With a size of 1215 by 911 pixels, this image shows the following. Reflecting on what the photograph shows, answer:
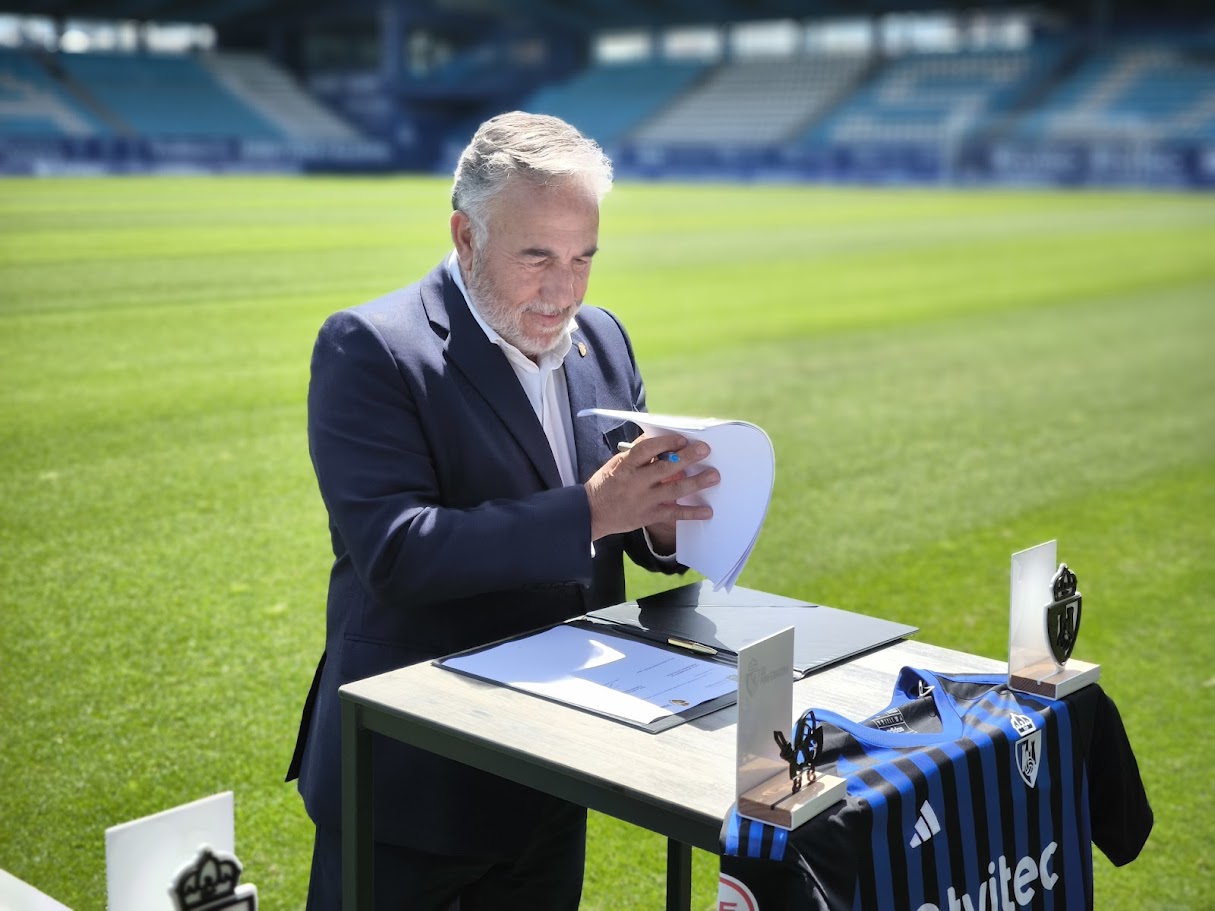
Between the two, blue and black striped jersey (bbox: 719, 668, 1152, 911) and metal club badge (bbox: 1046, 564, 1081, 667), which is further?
metal club badge (bbox: 1046, 564, 1081, 667)

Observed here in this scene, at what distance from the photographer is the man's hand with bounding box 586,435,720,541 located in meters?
2.23

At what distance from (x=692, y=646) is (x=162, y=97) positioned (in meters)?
55.4

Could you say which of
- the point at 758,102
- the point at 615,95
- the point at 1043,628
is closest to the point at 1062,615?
the point at 1043,628

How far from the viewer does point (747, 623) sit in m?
2.48

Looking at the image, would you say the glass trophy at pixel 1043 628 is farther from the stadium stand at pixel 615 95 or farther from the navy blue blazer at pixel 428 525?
the stadium stand at pixel 615 95

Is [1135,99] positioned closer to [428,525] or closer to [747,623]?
[747,623]

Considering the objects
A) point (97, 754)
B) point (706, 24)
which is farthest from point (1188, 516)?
point (706, 24)

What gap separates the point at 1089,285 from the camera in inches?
677

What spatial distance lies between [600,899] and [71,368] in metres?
7.40

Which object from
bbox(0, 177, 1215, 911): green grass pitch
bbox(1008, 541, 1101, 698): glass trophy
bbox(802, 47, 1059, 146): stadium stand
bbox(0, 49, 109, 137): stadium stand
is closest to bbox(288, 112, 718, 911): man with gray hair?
bbox(1008, 541, 1101, 698): glass trophy

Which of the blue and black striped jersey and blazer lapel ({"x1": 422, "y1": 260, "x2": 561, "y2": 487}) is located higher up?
blazer lapel ({"x1": 422, "y1": 260, "x2": 561, "y2": 487})

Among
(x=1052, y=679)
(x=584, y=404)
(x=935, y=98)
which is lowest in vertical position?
(x=1052, y=679)

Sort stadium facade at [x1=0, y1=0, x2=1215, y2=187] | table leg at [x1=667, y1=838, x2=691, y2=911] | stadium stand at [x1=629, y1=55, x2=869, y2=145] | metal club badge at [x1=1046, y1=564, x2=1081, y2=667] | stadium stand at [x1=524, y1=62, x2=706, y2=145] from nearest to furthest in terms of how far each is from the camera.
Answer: metal club badge at [x1=1046, y1=564, x2=1081, y2=667]
table leg at [x1=667, y1=838, x2=691, y2=911]
stadium facade at [x1=0, y1=0, x2=1215, y2=187]
stadium stand at [x1=629, y1=55, x2=869, y2=145]
stadium stand at [x1=524, y1=62, x2=706, y2=145]

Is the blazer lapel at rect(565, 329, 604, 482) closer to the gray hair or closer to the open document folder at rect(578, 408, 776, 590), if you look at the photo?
the open document folder at rect(578, 408, 776, 590)
